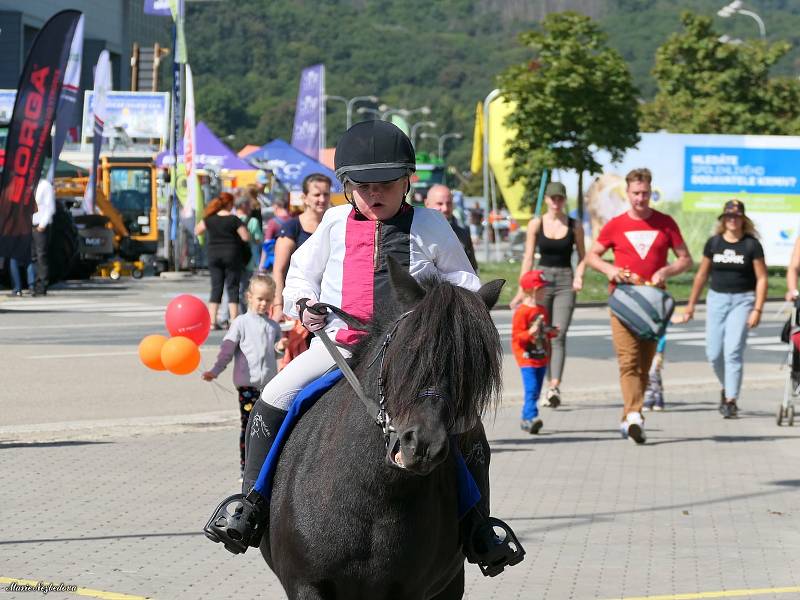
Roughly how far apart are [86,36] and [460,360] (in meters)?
77.4

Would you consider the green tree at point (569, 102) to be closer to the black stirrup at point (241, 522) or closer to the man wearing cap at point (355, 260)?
the man wearing cap at point (355, 260)

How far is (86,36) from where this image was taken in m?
78.3

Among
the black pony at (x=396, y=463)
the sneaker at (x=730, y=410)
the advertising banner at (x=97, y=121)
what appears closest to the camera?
the black pony at (x=396, y=463)

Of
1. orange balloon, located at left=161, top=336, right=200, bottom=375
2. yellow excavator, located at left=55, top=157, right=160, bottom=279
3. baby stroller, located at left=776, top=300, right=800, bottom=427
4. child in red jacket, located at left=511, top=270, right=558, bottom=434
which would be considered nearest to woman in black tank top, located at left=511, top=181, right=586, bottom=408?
child in red jacket, located at left=511, top=270, right=558, bottom=434

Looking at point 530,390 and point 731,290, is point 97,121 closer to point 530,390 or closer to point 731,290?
point 731,290

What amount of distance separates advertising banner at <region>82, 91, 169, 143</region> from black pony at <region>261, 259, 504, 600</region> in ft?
123

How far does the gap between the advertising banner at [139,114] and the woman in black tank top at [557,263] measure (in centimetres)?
2886

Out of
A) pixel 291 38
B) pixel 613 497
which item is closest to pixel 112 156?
pixel 613 497

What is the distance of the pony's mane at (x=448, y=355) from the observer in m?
4.13

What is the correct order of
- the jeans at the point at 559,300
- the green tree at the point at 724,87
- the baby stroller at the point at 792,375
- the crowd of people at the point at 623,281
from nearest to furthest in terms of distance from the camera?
the crowd of people at the point at 623,281 → the baby stroller at the point at 792,375 → the jeans at the point at 559,300 → the green tree at the point at 724,87

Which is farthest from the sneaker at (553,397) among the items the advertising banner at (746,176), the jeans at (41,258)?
the advertising banner at (746,176)

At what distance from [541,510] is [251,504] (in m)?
4.09

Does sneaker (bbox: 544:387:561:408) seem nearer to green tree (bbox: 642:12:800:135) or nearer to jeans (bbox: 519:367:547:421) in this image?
jeans (bbox: 519:367:547:421)

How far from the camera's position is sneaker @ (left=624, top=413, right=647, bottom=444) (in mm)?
11445
